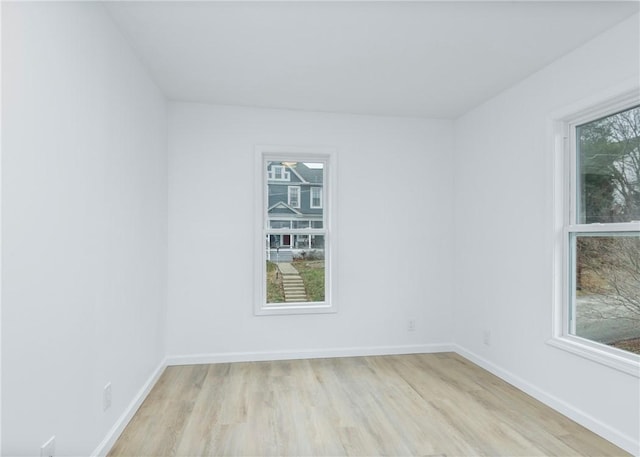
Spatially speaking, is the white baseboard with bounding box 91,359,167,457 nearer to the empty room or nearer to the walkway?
the empty room

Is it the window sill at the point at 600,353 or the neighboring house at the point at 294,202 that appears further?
Result: the neighboring house at the point at 294,202

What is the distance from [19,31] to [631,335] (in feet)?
11.1

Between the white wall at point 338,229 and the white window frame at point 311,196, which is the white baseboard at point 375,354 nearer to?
the white wall at point 338,229

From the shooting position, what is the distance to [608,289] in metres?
2.44

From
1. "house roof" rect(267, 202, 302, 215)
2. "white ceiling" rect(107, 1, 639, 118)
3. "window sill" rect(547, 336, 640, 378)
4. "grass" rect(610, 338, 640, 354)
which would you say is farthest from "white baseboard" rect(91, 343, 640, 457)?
"white ceiling" rect(107, 1, 639, 118)

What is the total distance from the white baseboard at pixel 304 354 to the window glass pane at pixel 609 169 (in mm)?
2034

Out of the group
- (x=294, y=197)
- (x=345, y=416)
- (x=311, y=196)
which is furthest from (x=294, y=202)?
(x=345, y=416)

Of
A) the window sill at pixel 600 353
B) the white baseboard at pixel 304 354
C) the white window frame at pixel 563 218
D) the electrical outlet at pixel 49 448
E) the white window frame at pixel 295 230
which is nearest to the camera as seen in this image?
the electrical outlet at pixel 49 448

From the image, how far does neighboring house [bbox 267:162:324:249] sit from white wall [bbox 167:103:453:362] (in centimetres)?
24

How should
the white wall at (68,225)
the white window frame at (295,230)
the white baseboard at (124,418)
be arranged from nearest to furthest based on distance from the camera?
the white wall at (68,225) < the white baseboard at (124,418) < the white window frame at (295,230)

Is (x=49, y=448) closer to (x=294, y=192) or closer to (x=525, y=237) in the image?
(x=294, y=192)

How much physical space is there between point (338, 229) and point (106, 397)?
8.02 ft

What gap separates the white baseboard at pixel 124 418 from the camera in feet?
6.70

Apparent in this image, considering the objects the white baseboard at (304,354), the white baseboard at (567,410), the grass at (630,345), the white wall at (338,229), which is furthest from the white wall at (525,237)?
the white baseboard at (304,354)
